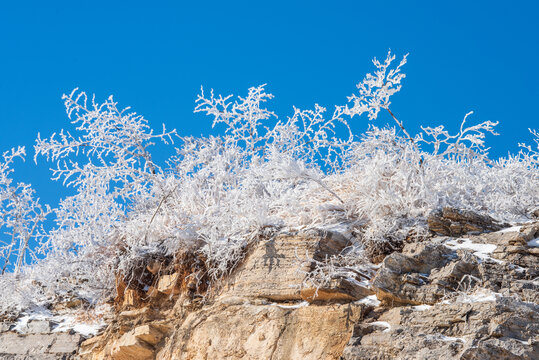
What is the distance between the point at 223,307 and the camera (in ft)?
20.2

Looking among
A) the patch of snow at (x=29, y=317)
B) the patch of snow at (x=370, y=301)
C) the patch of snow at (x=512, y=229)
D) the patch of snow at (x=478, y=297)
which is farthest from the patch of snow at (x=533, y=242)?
the patch of snow at (x=29, y=317)

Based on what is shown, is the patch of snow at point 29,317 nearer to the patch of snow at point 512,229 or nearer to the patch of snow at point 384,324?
the patch of snow at point 384,324

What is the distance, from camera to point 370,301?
550cm

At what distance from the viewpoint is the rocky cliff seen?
15.4 ft

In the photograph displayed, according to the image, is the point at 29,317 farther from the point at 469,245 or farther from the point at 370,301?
the point at 469,245

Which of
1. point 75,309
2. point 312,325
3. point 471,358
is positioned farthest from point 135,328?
point 471,358

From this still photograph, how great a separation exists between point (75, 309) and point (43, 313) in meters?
0.39

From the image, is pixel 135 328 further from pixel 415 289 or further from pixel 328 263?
pixel 415 289

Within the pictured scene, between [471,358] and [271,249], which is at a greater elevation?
[271,249]

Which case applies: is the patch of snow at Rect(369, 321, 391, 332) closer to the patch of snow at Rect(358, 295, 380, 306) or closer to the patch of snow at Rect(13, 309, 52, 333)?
the patch of snow at Rect(358, 295, 380, 306)

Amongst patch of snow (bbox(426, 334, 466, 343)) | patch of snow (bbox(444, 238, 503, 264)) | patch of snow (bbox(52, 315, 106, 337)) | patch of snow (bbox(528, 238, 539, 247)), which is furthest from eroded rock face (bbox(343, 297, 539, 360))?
patch of snow (bbox(52, 315, 106, 337))

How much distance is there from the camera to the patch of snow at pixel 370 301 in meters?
5.47

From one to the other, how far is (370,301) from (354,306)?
0.64ft

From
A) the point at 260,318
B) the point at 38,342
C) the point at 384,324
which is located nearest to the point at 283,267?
the point at 260,318
